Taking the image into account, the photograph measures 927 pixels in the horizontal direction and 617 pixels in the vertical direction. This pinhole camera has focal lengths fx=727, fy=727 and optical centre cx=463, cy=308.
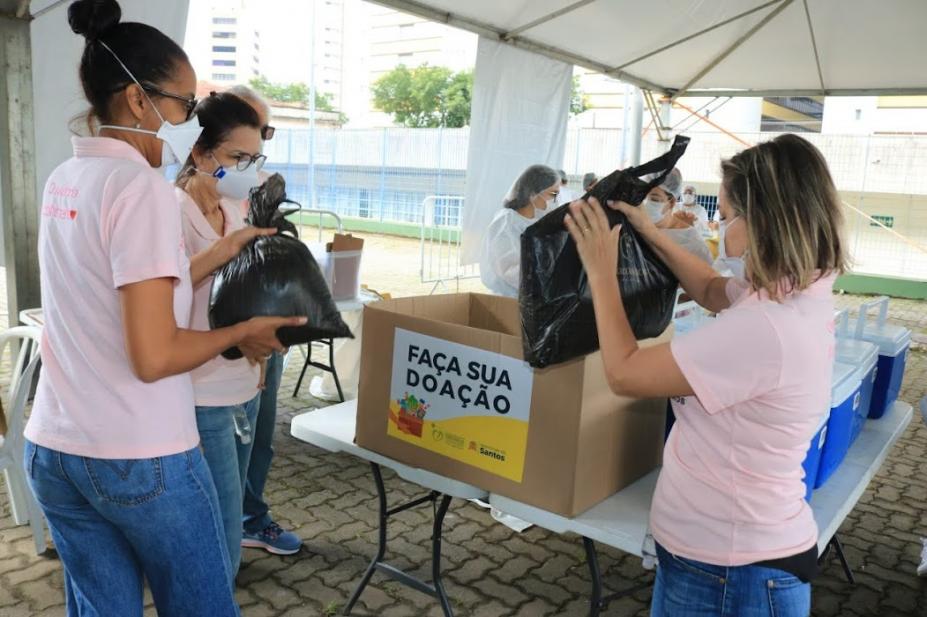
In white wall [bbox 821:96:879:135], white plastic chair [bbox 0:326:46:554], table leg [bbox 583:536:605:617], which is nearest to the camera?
table leg [bbox 583:536:605:617]

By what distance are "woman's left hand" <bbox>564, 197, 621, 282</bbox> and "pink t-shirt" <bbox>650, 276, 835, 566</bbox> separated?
17 cm

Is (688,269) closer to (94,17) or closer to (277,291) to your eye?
(277,291)

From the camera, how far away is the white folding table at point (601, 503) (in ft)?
4.74

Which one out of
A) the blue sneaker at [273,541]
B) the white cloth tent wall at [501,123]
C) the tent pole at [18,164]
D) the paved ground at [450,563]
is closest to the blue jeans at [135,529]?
the paved ground at [450,563]

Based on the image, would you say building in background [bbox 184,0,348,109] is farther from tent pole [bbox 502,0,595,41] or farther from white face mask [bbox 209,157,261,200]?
white face mask [bbox 209,157,261,200]

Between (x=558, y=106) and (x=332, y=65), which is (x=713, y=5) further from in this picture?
(x=332, y=65)

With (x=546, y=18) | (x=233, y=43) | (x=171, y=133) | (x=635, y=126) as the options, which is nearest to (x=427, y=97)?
(x=635, y=126)

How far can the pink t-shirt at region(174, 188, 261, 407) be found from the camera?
5.42 feet

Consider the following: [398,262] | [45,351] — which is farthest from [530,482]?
[398,262]

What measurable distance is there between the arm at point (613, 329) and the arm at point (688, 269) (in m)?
0.10

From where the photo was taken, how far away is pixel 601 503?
5.04 feet

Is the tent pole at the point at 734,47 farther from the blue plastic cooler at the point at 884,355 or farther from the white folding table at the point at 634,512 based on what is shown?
the white folding table at the point at 634,512

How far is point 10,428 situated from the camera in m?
2.46

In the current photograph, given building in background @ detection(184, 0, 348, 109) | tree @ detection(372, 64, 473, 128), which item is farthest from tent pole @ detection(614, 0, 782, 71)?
building in background @ detection(184, 0, 348, 109)
